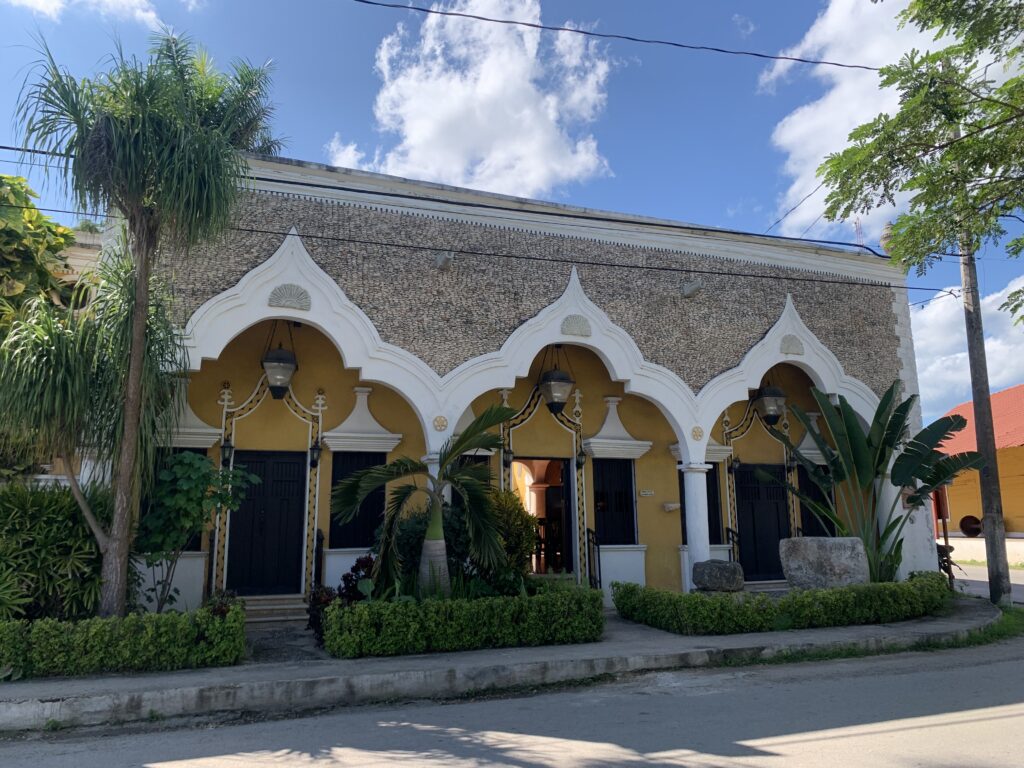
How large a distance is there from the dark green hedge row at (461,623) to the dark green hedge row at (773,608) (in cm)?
128

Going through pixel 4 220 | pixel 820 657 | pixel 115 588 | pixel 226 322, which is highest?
pixel 4 220

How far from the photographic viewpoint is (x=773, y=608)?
9.45 meters

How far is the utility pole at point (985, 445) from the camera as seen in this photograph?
Answer: 38.0 ft

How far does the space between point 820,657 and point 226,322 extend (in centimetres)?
817

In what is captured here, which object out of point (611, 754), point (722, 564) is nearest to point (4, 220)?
point (611, 754)

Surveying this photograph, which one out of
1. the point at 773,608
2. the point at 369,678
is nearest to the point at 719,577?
the point at 773,608

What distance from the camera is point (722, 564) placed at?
33.2ft

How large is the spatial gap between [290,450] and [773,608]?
726 centimetres

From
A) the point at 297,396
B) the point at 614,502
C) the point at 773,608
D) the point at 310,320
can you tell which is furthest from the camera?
the point at 614,502

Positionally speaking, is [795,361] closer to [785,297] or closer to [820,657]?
[785,297]

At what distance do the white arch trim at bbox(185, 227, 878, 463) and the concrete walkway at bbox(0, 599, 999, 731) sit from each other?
3.46 meters

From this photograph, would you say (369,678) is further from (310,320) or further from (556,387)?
(556,387)

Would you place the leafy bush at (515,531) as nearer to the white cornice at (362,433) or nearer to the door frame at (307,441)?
the white cornice at (362,433)

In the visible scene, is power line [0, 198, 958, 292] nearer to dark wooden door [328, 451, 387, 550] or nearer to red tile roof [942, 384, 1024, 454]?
dark wooden door [328, 451, 387, 550]
